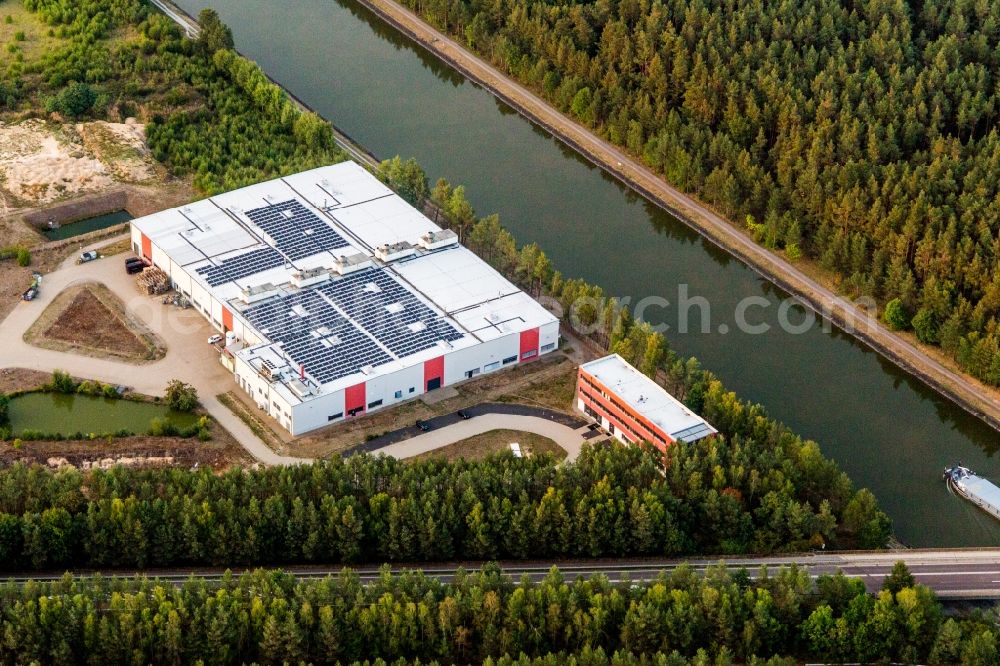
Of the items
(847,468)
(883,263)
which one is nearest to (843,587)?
(847,468)

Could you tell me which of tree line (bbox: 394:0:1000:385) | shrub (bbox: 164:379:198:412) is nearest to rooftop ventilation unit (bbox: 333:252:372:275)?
shrub (bbox: 164:379:198:412)

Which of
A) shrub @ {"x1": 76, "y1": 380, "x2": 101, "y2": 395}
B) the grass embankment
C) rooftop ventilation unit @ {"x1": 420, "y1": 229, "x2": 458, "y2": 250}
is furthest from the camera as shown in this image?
rooftop ventilation unit @ {"x1": 420, "y1": 229, "x2": 458, "y2": 250}

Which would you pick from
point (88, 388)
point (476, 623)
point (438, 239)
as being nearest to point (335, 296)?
point (438, 239)

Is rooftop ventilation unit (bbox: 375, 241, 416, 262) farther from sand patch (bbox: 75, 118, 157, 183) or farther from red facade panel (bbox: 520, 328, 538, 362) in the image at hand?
sand patch (bbox: 75, 118, 157, 183)

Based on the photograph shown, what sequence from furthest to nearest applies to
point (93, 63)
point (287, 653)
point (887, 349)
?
point (93, 63) → point (887, 349) → point (287, 653)

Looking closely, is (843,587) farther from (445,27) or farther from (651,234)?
(445,27)

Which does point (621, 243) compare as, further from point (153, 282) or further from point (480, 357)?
point (153, 282)

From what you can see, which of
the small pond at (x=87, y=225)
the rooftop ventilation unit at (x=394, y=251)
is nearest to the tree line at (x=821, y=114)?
Answer: the rooftop ventilation unit at (x=394, y=251)
